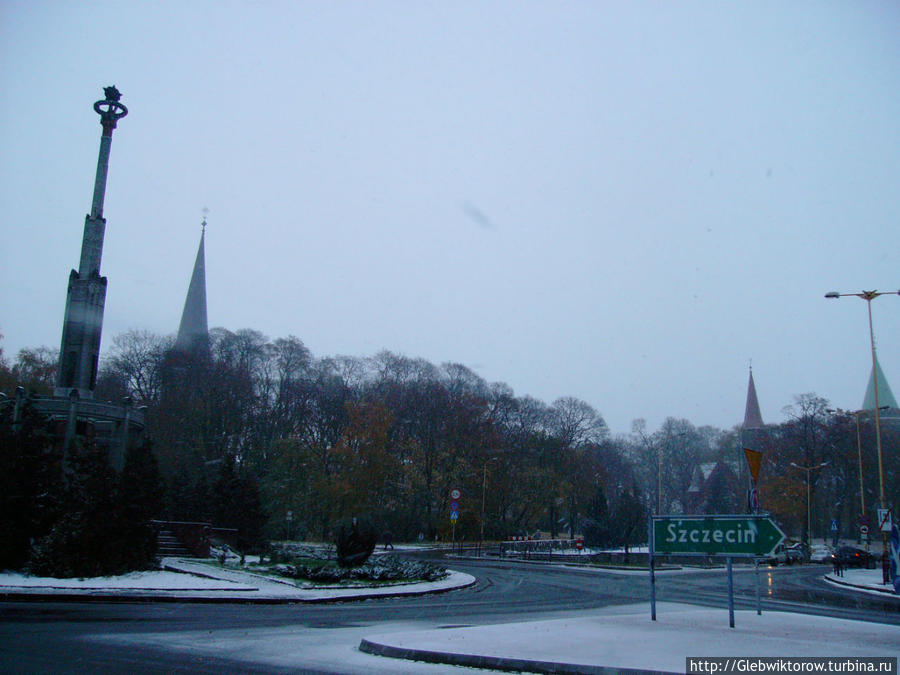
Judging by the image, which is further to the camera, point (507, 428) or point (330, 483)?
point (507, 428)

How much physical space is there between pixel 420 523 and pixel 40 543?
48.1 meters

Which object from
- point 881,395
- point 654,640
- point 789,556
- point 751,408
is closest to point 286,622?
point 654,640

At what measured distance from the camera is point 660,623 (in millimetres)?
12906

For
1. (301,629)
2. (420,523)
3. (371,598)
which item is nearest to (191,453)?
(420,523)

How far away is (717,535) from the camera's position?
1260cm

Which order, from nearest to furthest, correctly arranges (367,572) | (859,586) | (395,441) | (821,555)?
(367,572), (859,586), (821,555), (395,441)

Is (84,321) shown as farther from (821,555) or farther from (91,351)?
(821,555)

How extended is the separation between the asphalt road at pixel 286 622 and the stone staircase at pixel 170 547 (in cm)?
1096

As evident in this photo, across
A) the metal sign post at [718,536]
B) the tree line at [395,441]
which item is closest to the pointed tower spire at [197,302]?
the tree line at [395,441]

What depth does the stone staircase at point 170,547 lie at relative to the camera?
28359mm

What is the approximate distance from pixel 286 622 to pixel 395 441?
179 feet

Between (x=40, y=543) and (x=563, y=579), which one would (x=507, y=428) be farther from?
(x=40, y=543)

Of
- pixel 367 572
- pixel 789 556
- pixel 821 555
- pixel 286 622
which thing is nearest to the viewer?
pixel 286 622

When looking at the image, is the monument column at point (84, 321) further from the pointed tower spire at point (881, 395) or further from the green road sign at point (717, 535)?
the pointed tower spire at point (881, 395)
